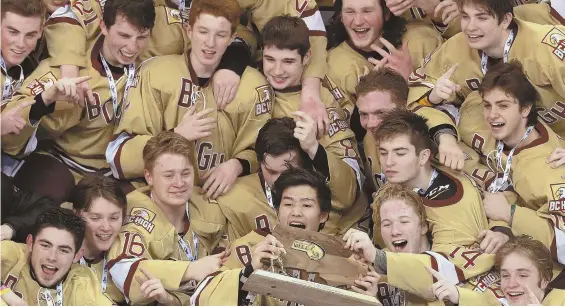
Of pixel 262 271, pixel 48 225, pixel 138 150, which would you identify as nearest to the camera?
pixel 262 271

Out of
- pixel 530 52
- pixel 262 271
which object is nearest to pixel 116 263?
pixel 262 271

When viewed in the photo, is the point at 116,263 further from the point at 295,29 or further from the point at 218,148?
the point at 295,29

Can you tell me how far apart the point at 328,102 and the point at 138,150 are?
0.87 meters

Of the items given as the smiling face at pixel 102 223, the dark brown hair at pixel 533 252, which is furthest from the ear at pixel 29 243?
the dark brown hair at pixel 533 252

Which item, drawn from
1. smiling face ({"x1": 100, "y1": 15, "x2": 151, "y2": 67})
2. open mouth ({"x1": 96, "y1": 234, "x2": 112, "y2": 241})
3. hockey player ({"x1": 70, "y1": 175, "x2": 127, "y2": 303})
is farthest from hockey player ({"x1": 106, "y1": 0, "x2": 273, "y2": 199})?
open mouth ({"x1": 96, "y1": 234, "x2": 112, "y2": 241})

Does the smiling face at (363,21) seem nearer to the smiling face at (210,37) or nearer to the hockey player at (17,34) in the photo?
the smiling face at (210,37)

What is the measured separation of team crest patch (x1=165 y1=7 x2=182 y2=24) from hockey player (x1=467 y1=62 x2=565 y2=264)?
4.33ft

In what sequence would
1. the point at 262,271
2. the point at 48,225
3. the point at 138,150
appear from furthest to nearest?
the point at 138,150
the point at 48,225
the point at 262,271

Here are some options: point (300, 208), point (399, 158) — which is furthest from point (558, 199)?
point (300, 208)

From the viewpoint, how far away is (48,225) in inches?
241

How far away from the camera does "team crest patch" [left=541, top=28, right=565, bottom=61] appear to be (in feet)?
22.0

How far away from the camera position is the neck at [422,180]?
652 cm

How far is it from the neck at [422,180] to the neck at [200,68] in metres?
0.97

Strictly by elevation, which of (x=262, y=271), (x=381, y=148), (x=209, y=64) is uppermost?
(x=209, y=64)
